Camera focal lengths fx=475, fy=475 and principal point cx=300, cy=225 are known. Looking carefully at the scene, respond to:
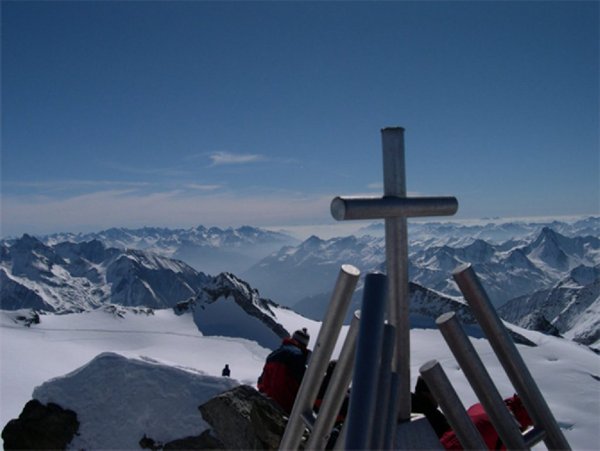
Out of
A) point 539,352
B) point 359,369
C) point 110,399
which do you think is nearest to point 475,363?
point 359,369

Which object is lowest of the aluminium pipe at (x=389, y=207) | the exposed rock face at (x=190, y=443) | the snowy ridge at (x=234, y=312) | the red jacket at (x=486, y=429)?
the snowy ridge at (x=234, y=312)

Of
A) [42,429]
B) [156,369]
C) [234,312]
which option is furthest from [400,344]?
[234,312]

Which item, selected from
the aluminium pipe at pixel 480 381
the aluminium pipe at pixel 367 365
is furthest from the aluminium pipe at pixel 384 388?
the aluminium pipe at pixel 480 381

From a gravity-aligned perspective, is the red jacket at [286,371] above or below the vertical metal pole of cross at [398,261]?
below

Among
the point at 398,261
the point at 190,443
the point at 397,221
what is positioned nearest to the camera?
the point at 398,261

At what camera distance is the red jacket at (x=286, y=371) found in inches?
297

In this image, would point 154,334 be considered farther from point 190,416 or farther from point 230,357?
point 190,416

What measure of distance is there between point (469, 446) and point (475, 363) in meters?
0.54

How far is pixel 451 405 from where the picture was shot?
3115 millimetres

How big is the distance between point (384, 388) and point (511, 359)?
1129mm

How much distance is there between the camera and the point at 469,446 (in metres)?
3.11

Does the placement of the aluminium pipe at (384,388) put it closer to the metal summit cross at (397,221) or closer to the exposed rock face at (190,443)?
the metal summit cross at (397,221)

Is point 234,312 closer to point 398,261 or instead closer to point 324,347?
point 324,347

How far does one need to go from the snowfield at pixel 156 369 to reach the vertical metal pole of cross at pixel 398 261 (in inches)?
285
